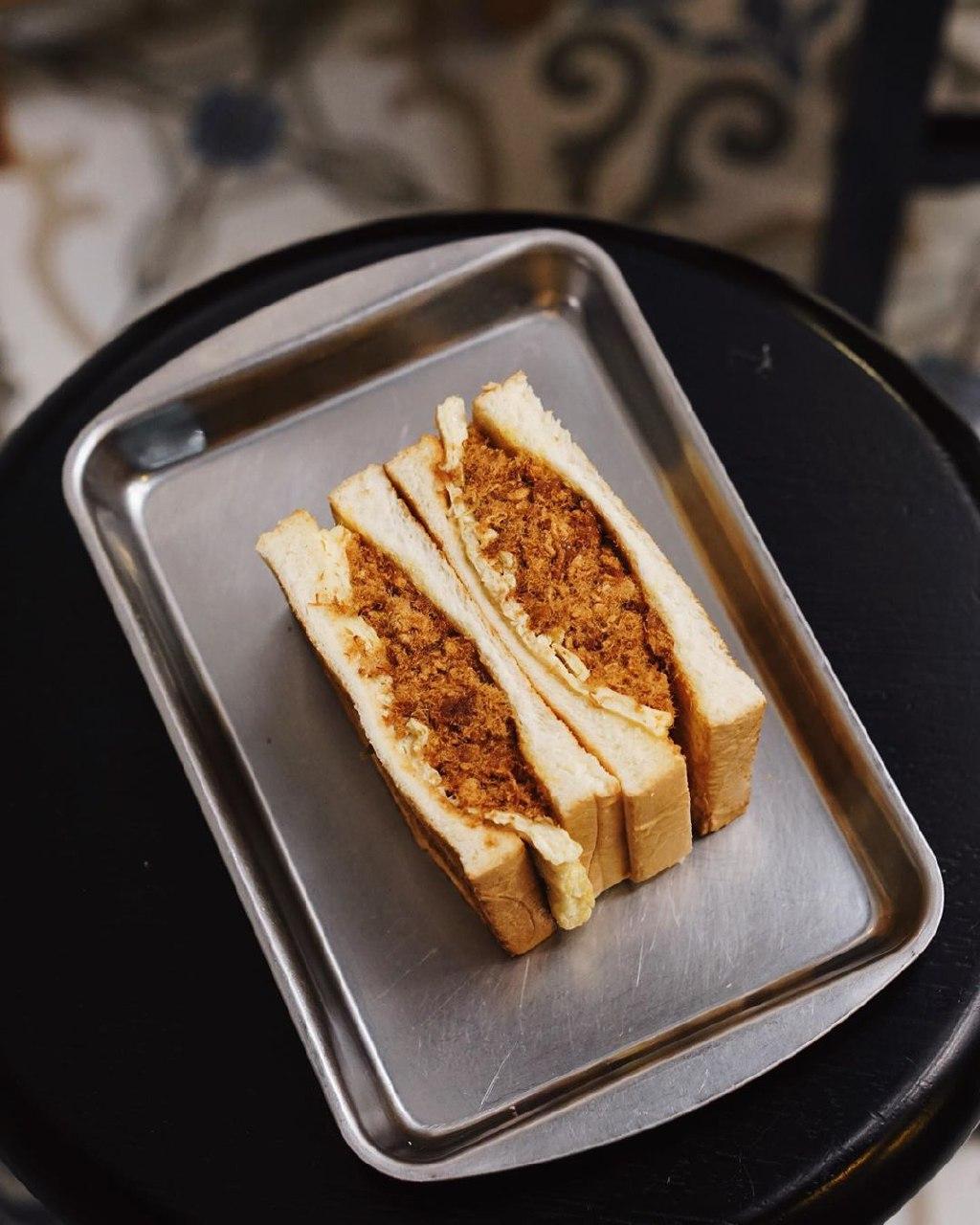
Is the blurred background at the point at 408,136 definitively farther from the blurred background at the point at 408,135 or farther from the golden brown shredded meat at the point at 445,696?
the golden brown shredded meat at the point at 445,696

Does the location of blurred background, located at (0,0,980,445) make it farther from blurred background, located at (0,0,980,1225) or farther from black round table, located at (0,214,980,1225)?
black round table, located at (0,214,980,1225)

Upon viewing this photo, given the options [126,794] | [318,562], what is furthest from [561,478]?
[126,794]

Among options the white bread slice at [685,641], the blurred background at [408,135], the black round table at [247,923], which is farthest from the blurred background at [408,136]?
the white bread slice at [685,641]

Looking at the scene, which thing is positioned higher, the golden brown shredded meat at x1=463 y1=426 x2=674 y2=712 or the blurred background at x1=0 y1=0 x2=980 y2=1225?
the blurred background at x1=0 y1=0 x2=980 y2=1225

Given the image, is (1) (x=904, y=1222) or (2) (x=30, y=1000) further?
(1) (x=904, y=1222)

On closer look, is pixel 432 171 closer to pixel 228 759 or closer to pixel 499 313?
pixel 499 313

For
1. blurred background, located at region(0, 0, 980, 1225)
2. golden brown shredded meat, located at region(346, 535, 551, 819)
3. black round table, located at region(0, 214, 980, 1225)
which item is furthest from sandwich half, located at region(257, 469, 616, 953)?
blurred background, located at region(0, 0, 980, 1225)
